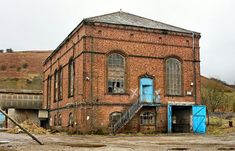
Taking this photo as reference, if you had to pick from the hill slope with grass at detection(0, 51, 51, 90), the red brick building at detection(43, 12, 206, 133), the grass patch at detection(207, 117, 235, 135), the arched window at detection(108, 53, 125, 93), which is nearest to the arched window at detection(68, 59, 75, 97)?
the red brick building at detection(43, 12, 206, 133)

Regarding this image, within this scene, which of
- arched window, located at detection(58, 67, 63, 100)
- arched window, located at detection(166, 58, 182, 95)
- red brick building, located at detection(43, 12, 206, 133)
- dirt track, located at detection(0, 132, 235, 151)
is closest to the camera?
dirt track, located at detection(0, 132, 235, 151)

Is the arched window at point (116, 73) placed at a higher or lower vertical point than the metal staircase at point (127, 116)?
higher

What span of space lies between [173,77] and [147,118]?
4460 millimetres

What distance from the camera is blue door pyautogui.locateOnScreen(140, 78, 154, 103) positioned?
101ft

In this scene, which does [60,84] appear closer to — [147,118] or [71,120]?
[71,120]

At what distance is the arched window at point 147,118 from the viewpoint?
30.2m

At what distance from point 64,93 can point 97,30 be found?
8.72 metres

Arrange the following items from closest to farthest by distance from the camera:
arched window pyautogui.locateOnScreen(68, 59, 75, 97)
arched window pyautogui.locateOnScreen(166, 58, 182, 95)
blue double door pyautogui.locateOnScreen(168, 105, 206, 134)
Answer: blue double door pyautogui.locateOnScreen(168, 105, 206, 134)
arched window pyautogui.locateOnScreen(166, 58, 182, 95)
arched window pyautogui.locateOnScreen(68, 59, 75, 97)

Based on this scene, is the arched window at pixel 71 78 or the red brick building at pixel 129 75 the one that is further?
the arched window at pixel 71 78

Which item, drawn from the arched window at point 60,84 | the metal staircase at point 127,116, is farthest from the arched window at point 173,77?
the arched window at point 60,84

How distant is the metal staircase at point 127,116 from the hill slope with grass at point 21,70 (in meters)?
58.6

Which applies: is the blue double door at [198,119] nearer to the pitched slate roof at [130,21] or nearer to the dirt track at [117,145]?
the pitched slate roof at [130,21]

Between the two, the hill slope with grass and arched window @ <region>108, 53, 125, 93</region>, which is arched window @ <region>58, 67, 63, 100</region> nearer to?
arched window @ <region>108, 53, 125, 93</region>

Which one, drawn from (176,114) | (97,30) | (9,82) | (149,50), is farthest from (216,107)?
(9,82)
